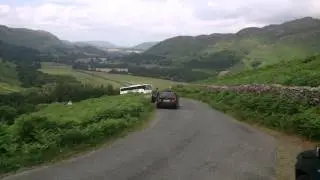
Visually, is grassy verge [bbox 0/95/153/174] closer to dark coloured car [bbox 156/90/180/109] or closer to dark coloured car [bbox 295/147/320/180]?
dark coloured car [bbox 295/147/320/180]

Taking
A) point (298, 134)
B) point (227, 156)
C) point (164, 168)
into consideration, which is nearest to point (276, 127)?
point (298, 134)

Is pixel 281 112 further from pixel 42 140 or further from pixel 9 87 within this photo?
pixel 9 87

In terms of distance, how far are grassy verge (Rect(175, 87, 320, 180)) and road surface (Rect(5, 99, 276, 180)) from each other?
1.66 feet

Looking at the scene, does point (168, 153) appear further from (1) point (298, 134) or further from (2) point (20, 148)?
(1) point (298, 134)

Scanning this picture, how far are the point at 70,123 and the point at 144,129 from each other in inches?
212

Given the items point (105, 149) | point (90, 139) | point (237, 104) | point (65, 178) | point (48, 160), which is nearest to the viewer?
point (65, 178)

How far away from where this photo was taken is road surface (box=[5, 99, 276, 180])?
46.3 feet

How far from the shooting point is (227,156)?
17.9 m

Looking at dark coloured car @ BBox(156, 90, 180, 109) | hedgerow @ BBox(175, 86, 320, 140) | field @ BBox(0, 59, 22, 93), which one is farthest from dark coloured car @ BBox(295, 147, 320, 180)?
field @ BBox(0, 59, 22, 93)

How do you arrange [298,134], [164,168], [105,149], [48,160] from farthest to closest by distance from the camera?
[298,134] → [105,149] → [48,160] → [164,168]

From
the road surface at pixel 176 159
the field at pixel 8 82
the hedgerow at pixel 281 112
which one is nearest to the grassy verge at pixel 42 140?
the road surface at pixel 176 159

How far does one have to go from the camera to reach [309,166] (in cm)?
892

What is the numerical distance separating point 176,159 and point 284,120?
10837 mm

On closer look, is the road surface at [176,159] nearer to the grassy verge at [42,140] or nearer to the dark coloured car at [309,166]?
the grassy verge at [42,140]
